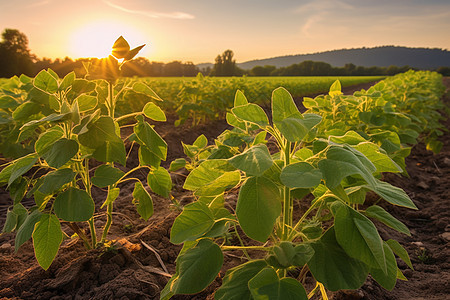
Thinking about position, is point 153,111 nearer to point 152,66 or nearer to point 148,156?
point 148,156

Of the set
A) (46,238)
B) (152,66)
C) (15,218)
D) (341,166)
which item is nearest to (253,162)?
(341,166)

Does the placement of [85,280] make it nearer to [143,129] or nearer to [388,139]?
[143,129]

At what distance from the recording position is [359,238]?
3.27 ft

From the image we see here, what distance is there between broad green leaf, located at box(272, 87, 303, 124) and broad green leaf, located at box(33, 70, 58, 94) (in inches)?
62.6

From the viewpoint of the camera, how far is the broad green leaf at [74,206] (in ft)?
5.21

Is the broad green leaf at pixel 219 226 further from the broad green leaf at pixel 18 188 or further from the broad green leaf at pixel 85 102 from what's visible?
the broad green leaf at pixel 18 188

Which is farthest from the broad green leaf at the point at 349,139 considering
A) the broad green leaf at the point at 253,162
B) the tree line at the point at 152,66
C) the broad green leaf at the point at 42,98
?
the tree line at the point at 152,66

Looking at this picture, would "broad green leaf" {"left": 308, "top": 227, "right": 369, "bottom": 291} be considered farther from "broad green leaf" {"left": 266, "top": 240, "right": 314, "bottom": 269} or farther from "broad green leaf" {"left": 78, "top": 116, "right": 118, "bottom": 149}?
"broad green leaf" {"left": 78, "top": 116, "right": 118, "bottom": 149}

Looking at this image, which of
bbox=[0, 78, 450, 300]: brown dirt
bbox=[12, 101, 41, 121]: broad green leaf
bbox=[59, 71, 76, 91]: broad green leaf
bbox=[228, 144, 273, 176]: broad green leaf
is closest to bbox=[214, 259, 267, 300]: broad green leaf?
bbox=[228, 144, 273, 176]: broad green leaf

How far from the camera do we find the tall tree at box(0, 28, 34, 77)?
138 feet

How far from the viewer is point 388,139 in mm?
2449

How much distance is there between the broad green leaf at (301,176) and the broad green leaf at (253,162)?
0.07 metres

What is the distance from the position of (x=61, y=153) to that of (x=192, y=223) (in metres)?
0.74

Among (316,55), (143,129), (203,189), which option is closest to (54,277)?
(143,129)
